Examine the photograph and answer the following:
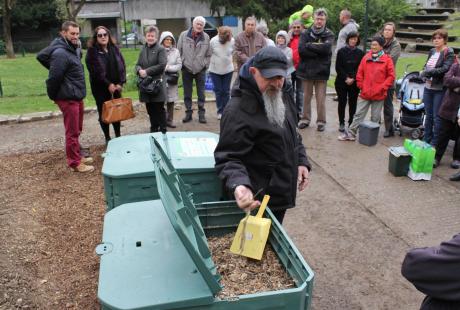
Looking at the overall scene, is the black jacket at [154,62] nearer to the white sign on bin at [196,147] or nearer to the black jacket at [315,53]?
the black jacket at [315,53]

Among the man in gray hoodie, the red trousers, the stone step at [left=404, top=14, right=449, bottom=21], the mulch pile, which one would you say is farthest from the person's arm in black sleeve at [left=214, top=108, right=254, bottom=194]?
the stone step at [left=404, top=14, right=449, bottom=21]

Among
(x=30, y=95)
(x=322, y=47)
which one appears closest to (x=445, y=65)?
(x=322, y=47)

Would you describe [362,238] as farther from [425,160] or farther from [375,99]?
[375,99]

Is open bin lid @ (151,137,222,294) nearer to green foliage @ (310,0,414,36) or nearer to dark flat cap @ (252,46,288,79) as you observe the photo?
dark flat cap @ (252,46,288,79)

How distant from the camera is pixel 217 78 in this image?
828cm

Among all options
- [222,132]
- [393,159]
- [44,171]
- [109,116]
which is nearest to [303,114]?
[393,159]

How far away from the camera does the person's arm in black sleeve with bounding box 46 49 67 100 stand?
552 cm

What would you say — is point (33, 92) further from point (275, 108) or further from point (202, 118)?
point (275, 108)

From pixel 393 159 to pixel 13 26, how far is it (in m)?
40.3

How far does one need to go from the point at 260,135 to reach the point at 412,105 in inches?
213

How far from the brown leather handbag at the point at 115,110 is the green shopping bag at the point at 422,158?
405 centimetres

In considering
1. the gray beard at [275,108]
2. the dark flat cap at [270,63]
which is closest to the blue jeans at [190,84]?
the gray beard at [275,108]

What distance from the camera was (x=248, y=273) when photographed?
92.7 inches

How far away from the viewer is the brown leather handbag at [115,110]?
6.38m
